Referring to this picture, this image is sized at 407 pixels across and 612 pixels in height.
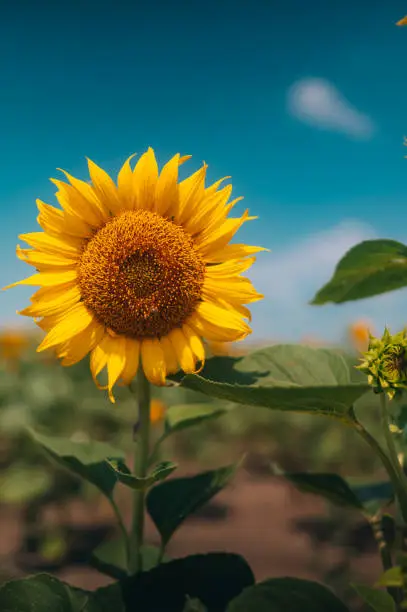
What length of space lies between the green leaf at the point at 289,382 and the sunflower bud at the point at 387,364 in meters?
0.06

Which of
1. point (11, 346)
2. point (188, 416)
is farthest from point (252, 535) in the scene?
point (11, 346)

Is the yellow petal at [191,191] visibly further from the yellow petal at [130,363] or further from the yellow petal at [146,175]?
the yellow petal at [130,363]

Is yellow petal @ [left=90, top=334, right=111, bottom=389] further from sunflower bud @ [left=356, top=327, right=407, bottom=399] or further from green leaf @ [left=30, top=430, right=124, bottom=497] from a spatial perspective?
sunflower bud @ [left=356, top=327, right=407, bottom=399]

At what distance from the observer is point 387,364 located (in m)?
1.25

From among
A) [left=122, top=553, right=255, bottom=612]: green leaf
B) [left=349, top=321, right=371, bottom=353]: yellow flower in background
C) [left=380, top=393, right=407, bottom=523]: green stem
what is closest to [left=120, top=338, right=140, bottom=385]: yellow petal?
[left=122, top=553, right=255, bottom=612]: green leaf

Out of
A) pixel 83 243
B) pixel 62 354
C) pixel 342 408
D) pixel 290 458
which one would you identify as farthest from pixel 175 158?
pixel 290 458

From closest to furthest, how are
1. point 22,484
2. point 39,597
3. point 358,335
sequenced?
point 39,597
point 22,484
point 358,335

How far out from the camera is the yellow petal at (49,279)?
1537mm

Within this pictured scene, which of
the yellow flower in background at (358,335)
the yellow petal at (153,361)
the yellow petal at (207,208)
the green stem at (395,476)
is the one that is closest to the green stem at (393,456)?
the green stem at (395,476)

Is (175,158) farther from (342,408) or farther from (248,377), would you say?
(342,408)

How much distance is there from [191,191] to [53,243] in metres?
0.34

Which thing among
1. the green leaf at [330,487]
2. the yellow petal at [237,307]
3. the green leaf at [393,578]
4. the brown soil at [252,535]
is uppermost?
the yellow petal at [237,307]

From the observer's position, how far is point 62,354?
1528 mm

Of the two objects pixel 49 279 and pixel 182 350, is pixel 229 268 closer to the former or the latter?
pixel 182 350
